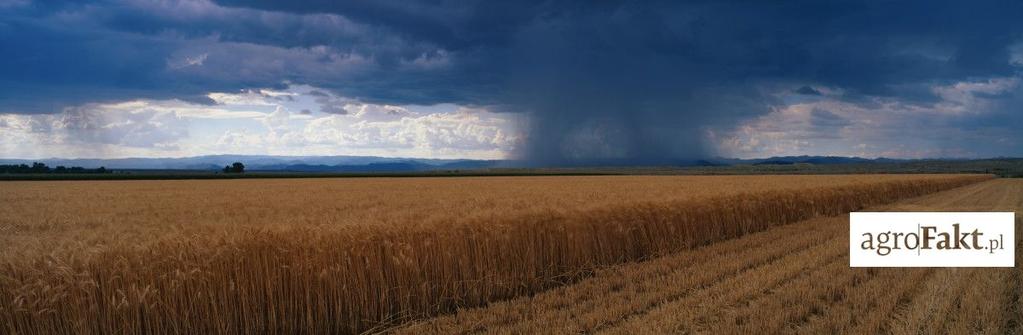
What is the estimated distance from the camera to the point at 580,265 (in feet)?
33.9

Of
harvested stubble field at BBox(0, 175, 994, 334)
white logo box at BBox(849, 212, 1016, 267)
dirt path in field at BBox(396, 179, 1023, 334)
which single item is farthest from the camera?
white logo box at BBox(849, 212, 1016, 267)

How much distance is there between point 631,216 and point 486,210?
3.33 metres

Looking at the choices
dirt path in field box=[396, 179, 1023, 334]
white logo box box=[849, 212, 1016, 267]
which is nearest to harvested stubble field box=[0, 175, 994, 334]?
dirt path in field box=[396, 179, 1023, 334]

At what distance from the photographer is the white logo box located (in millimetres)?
10398

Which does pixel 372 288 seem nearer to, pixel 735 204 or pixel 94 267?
pixel 94 267

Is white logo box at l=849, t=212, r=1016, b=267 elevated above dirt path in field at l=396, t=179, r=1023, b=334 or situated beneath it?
elevated above

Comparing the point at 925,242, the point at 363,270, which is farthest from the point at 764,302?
the point at 925,242

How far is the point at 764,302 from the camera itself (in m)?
7.85

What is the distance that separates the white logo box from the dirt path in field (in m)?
0.43

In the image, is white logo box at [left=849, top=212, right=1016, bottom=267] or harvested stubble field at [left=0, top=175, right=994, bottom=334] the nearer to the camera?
harvested stubble field at [left=0, top=175, right=994, bottom=334]

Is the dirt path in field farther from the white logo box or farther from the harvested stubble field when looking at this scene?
the white logo box

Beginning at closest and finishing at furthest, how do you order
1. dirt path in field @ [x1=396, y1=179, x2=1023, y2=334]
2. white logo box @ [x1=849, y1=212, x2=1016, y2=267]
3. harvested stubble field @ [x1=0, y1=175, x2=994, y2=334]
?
harvested stubble field @ [x1=0, y1=175, x2=994, y2=334] → dirt path in field @ [x1=396, y1=179, x2=1023, y2=334] → white logo box @ [x1=849, y1=212, x2=1016, y2=267]

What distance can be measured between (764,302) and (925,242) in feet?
17.2

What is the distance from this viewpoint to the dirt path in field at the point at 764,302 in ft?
22.6
